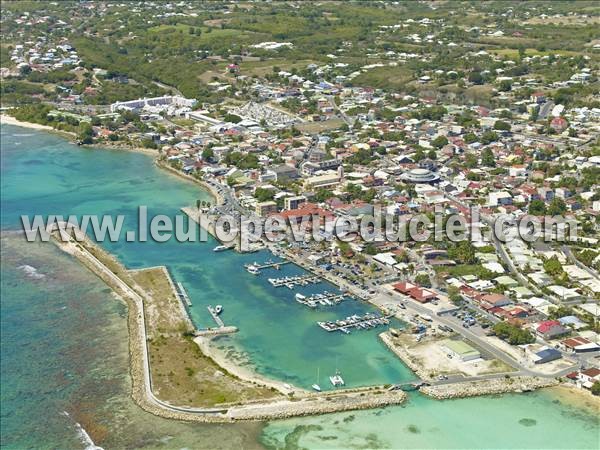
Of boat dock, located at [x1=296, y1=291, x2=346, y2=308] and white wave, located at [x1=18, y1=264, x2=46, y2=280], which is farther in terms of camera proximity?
white wave, located at [x1=18, y1=264, x2=46, y2=280]

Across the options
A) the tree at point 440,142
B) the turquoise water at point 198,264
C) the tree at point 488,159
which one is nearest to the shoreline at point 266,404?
the turquoise water at point 198,264

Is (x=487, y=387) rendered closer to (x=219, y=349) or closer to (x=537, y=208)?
(x=219, y=349)

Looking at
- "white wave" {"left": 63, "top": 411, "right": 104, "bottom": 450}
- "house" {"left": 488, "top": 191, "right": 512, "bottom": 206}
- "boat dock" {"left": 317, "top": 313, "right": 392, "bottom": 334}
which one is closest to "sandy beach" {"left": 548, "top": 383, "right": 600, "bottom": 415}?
"boat dock" {"left": 317, "top": 313, "right": 392, "bottom": 334}

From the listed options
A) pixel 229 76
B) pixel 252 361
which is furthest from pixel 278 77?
pixel 252 361

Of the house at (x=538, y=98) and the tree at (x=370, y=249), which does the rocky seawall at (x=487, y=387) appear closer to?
the tree at (x=370, y=249)

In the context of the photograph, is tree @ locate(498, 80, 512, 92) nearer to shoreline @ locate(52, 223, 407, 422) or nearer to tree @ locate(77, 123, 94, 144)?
tree @ locate(77, 123, 94, 144)

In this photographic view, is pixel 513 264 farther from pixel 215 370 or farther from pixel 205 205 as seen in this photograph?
pixel 205 205
